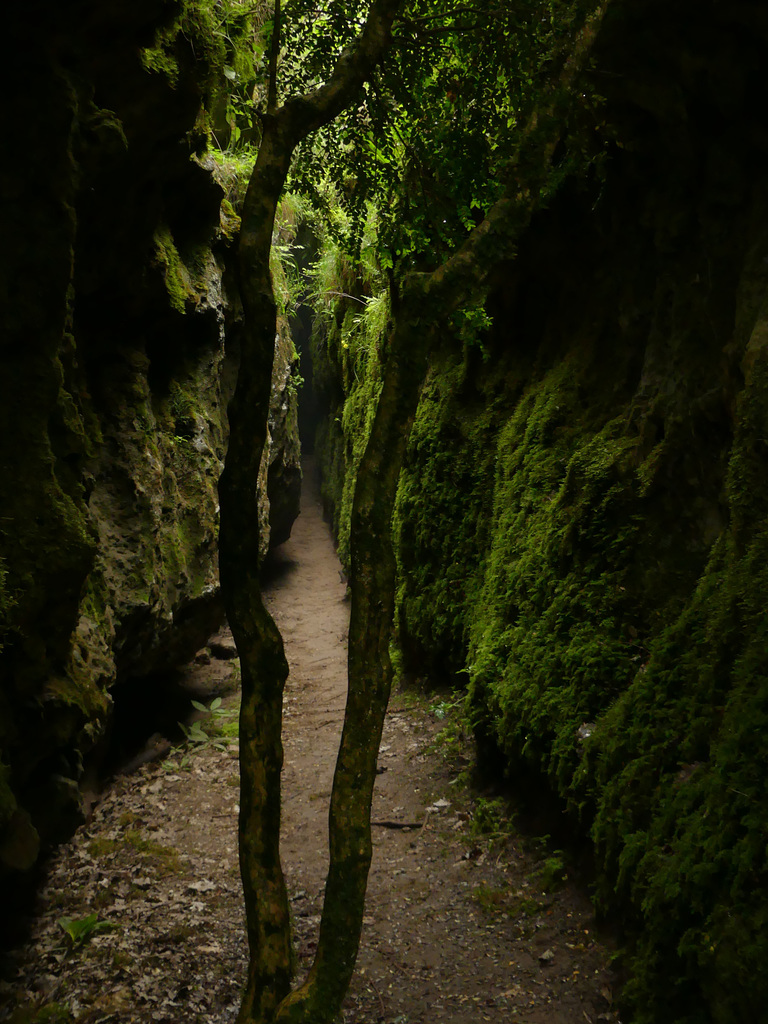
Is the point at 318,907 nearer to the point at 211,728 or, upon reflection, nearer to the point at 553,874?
the point at 553,874

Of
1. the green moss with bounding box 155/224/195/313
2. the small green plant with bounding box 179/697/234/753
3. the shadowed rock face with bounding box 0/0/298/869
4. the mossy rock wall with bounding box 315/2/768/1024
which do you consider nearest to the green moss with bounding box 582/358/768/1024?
the mossy rock wall with bounding box 315/2/768/1024

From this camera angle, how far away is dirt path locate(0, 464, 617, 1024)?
413 cm

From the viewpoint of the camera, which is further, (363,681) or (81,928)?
(81,928)

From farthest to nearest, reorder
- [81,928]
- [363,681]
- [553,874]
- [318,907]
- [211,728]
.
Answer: [211,728]
[318,907]
[553,874]
[81,928]
[363,681]

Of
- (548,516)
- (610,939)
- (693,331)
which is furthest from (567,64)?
(610,939)

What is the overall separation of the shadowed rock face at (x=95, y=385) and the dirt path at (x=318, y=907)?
0.84 metres

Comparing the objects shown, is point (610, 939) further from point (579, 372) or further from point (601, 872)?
point (579, 372)

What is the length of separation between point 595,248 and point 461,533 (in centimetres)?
354

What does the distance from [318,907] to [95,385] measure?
506 centimetres

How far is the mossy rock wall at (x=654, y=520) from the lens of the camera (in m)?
3.41

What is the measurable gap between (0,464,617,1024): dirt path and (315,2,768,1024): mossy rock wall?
656 millimetres

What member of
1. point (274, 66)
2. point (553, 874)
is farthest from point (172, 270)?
point (553, 874)

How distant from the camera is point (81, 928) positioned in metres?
4.64

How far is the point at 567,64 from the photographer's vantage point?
13.8ft
